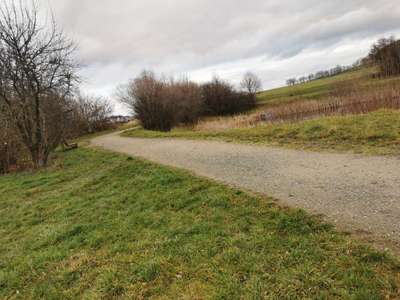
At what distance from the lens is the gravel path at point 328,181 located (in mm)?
3151

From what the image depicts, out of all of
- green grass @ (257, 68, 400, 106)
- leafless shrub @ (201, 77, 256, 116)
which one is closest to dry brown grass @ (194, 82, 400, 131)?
green grass @ (257, 68, 400, 106)

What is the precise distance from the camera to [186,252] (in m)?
3.21

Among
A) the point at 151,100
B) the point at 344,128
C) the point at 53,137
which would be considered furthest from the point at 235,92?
Answer: the point at 344,128

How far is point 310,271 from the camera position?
2480 millimetres

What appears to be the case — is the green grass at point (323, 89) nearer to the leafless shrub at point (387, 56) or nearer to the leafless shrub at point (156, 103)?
the leafless shrub at point (387, 56)

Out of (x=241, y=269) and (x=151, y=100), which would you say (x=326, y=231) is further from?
(x=151, y=100)

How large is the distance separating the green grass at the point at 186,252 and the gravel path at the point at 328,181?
36 cm

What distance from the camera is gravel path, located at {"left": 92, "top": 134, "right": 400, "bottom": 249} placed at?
3.15 metres

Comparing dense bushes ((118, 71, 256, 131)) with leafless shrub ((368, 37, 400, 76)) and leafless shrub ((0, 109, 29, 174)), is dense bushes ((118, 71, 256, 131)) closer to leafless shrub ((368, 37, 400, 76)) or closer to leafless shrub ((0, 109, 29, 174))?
leafless shrub ((0, 109, 29, 174))

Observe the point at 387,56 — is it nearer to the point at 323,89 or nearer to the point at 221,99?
the point at 323,89

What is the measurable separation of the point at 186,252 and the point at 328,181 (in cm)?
273

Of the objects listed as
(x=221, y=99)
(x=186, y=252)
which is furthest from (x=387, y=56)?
(x=186, y=252)

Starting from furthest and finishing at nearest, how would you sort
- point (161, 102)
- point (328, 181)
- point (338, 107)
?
point (161, 102), point (338, 107), point (328, 181)

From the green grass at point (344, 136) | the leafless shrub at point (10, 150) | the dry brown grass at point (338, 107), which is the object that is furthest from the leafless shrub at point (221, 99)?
the green grass at point (344, 136)
